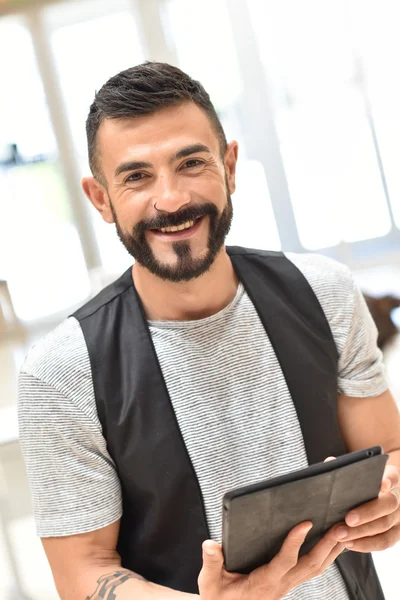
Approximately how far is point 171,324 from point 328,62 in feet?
5.66

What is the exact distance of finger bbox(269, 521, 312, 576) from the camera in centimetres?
96

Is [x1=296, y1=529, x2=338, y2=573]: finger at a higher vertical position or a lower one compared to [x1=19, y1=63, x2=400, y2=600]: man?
lower

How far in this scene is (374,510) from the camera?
3.39ft

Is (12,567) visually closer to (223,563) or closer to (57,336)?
(57,336)


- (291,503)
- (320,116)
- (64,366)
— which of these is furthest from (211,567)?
(320,116)

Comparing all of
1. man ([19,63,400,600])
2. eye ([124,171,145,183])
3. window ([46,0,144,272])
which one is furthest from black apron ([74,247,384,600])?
window ([46,0,144,272])

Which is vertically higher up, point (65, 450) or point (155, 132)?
point (155, 132)

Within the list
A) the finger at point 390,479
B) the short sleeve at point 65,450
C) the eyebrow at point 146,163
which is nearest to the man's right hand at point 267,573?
the finger at point 390,479

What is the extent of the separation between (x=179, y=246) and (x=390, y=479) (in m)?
0.52

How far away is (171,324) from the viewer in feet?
4.03

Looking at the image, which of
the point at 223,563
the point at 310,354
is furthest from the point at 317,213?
the point at 223,563

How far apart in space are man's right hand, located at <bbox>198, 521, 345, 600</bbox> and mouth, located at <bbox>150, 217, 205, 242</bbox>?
0.50 meters

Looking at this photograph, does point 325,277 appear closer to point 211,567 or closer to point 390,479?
point 390,479

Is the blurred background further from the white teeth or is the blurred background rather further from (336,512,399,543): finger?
(336,512,399,543): finger
